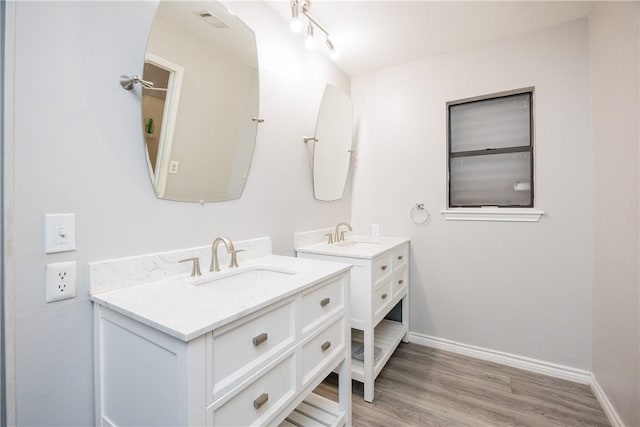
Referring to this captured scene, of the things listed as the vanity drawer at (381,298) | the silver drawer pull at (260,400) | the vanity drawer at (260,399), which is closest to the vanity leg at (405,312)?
the vanity drawer at (381,298)

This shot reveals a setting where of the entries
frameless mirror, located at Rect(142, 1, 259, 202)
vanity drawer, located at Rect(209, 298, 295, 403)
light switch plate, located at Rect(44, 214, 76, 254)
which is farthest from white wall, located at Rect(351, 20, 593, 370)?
light switch plate, located at Rect(44, 214, 76, 254)

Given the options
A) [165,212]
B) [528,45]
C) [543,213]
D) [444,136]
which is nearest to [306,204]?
[165,212]

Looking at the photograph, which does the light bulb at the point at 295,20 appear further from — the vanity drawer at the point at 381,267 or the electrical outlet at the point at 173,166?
the vanity drawer at the point at 381,267

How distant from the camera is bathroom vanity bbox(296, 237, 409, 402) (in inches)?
70.5

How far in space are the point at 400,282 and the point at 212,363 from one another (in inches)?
69.7

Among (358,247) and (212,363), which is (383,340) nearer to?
(358,247)

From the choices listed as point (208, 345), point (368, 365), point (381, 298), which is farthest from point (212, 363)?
point (381, 298)

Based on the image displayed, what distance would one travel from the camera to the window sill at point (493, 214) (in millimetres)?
2059

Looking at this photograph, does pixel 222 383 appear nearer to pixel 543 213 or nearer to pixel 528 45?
pixel 543 213

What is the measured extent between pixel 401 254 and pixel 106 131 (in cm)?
200

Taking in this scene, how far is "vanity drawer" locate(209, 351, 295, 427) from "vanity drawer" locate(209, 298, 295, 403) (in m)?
0.04

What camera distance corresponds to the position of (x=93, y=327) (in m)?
1.04

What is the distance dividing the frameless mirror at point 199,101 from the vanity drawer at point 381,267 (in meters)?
0.93

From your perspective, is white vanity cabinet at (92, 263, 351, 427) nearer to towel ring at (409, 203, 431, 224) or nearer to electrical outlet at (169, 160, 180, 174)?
electrical outlet at (169, 160, 180, 174)
